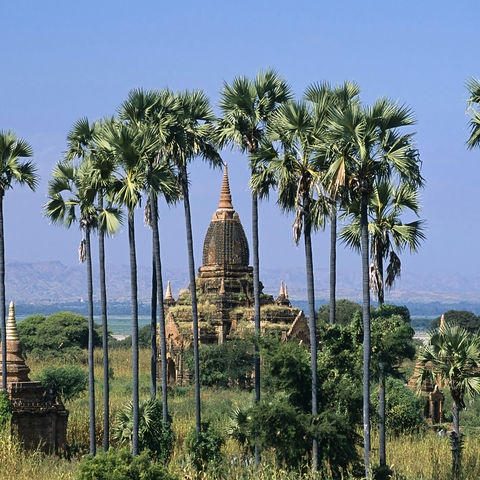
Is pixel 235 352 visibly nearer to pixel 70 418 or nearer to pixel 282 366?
pixel 70 418

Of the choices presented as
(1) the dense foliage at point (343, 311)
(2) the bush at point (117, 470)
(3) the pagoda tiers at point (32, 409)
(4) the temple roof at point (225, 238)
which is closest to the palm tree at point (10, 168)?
(3) the pagoda tiers at point (32, 409)

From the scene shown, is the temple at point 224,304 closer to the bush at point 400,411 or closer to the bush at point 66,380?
the bush at point 66,380

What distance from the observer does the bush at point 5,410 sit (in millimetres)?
36469

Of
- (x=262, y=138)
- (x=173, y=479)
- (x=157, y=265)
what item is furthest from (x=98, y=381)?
(x=173, y=479)

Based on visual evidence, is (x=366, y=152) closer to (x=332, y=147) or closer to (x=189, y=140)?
(x=332, y=147)

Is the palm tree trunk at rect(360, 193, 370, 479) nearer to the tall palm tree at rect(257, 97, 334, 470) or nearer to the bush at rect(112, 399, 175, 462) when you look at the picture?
the tall palm tree at rect(257, 97, 334, 470)

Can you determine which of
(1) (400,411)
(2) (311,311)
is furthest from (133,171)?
(1) (400,411)

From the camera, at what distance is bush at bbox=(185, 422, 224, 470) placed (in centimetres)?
3391

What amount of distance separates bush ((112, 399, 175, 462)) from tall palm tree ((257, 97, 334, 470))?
764cm

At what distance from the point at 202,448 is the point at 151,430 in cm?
196

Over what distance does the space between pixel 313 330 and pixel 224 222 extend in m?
43.8

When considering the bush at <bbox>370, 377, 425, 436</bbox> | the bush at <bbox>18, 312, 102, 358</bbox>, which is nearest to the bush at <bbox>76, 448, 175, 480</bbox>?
the bush at <bbox>370, 377, 425, 436</bbox>

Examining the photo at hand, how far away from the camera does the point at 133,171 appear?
32.3 metres

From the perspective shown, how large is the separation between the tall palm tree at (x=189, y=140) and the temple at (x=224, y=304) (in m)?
27.8
